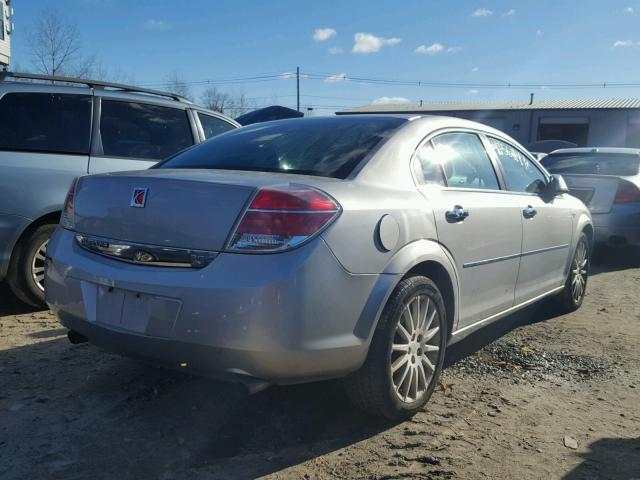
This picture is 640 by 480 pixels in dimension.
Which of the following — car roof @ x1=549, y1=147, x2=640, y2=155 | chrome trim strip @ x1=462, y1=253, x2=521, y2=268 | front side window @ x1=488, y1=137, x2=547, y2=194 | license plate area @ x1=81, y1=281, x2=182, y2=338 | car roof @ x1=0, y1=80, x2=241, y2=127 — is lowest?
license plate area @ x1=81, y1=281, x2=182, y2=338

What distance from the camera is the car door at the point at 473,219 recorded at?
3316 millimetres

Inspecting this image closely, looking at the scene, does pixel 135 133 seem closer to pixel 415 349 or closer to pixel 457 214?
pixel 457 214

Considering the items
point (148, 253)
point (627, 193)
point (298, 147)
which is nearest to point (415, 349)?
point (298, 147)

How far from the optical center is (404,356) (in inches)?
118

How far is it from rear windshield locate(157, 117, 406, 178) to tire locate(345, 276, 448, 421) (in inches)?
28.2

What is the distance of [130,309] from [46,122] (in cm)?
296

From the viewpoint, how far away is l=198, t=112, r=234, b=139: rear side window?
6.11m

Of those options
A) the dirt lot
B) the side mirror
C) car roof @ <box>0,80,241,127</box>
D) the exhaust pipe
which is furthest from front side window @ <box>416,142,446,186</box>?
car roof @ <box>0,80,241,127</box>

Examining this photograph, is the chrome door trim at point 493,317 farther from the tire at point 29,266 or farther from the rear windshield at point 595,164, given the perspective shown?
the rear windshield at point 595,164

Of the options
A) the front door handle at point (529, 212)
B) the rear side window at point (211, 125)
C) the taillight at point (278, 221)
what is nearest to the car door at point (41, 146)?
the rear side window at point (211, 125)

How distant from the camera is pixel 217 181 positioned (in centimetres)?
268

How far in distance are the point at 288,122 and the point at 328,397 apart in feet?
5.87

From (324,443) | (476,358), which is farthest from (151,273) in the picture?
(476,358)

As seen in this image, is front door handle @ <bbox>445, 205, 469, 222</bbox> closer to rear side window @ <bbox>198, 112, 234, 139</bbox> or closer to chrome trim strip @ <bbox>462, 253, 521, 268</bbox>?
chrome trim strip @ <bbox>462, 253, 521, 268</bbox>
